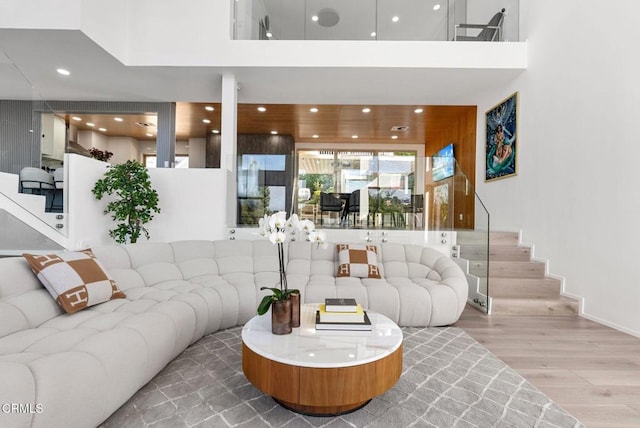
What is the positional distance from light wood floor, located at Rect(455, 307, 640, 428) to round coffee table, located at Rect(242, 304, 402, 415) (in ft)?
3.75

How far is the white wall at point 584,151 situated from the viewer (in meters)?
3.06

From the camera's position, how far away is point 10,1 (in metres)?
3.68

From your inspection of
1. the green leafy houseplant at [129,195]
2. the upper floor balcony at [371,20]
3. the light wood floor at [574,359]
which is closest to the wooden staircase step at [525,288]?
the light wood floor at [574,359]

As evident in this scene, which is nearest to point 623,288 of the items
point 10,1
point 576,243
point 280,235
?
point 576,243

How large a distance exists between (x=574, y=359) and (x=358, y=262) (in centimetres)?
190

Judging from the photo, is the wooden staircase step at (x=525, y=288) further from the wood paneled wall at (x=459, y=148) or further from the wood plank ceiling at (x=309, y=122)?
the wood plank ceiling at (x=309, y=122)

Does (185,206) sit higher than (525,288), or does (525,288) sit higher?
(185,206)

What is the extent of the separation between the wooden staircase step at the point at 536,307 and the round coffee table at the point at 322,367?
2484 millimetres

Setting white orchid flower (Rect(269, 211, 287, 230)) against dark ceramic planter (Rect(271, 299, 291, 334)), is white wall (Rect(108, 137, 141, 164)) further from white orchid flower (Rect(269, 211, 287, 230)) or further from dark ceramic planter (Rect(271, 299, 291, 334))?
dark ceramic planter (Rect(271, 299, 291, 334))

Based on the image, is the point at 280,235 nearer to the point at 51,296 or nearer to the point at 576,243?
the point at 51,296

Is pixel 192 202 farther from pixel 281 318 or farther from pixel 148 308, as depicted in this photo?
pixel 281 318

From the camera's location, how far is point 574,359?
7.86ft

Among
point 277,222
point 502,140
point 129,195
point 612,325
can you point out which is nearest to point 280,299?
point 277,222

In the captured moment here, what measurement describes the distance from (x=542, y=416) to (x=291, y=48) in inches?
192
